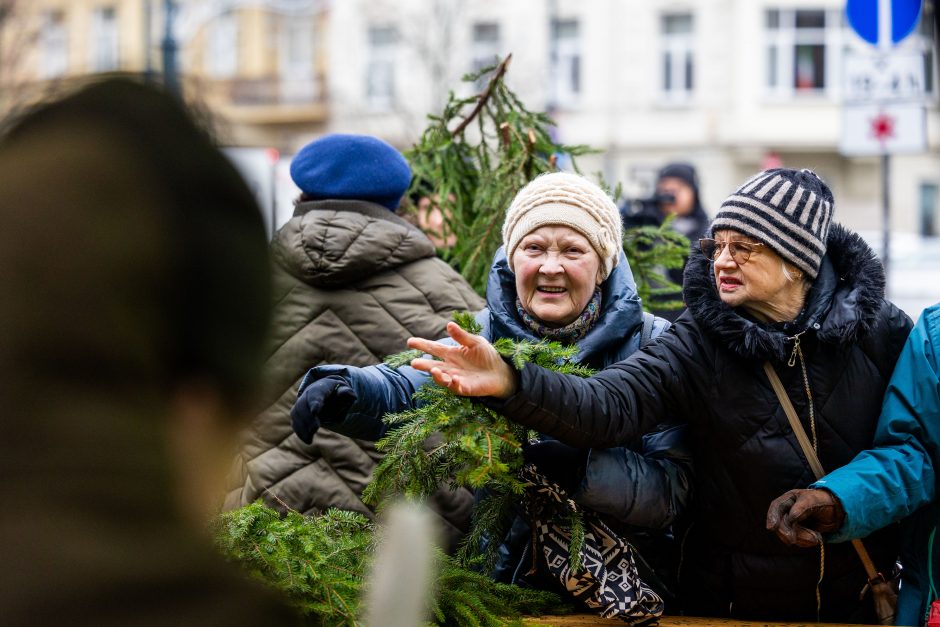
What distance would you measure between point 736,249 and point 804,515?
668 millimetres

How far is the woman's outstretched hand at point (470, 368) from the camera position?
8.63ft

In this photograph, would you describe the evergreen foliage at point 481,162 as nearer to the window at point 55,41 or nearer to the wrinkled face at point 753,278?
the wrinkled face at point 753,278

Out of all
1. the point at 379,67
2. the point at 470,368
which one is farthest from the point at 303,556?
the point at 379,67

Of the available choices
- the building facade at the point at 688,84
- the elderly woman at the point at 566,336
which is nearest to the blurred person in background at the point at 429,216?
the elderly woman at the point at 566,336

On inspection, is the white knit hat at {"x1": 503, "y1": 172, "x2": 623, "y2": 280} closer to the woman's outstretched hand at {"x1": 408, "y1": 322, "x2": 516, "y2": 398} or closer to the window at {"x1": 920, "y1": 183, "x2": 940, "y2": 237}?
the woman's outstretched hand at {"x1": 408, "y1": 322, "x2": 516, "y2": 398}

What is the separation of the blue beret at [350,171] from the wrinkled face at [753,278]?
1.40 m

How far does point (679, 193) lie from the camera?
8250 millimetres

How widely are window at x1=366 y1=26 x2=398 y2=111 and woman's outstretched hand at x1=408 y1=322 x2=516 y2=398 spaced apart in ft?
107

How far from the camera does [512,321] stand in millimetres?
3227

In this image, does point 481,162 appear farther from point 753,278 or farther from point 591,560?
point 591,560

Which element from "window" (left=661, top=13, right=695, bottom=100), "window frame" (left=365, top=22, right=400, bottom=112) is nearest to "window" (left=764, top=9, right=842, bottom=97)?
"window" (left=661, top=13, right=695, bottom=100)

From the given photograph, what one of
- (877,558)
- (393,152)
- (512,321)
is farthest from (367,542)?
(393,152)

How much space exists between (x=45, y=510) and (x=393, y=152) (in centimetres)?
306

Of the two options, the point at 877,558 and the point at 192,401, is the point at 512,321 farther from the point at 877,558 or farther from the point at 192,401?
the point at 192,401
